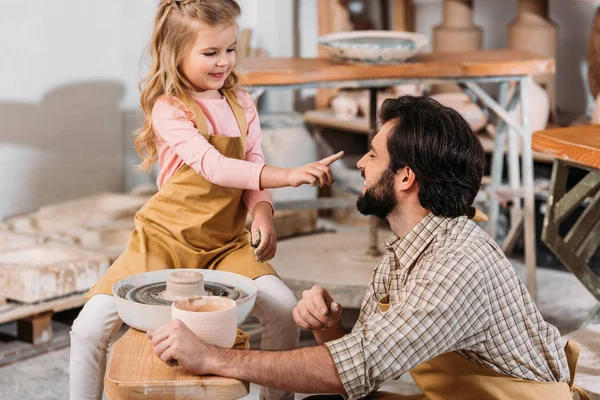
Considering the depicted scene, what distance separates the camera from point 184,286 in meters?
2.23

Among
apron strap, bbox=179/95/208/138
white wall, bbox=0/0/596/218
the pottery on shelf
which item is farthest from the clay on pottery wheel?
the pottery on shelf

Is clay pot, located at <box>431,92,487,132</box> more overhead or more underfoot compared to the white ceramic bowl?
more overhead

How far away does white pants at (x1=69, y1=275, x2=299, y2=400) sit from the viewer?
8.45ft

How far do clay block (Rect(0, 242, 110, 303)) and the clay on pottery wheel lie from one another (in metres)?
1.91

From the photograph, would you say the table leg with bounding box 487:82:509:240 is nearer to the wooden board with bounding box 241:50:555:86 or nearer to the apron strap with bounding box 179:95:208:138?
the wooden board with bounding box 241:50:555:86

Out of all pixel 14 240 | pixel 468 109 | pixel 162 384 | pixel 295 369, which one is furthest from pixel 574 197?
pixel 14 240

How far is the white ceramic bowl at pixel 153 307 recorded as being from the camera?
2.18m

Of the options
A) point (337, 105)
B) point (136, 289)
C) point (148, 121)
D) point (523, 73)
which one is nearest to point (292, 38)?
point (337, 105)

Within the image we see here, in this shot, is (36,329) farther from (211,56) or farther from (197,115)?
(211,56)

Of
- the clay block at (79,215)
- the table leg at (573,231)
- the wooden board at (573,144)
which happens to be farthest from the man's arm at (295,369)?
the clay block at (79,215)

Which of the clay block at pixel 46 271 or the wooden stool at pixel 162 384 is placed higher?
the wooden stool at pixel 162 384

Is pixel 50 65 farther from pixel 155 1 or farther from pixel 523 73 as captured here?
pixel 523 73

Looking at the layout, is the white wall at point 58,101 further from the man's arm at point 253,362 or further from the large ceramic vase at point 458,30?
the man's arm at point 253,362

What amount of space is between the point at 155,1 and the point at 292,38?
104 cm
